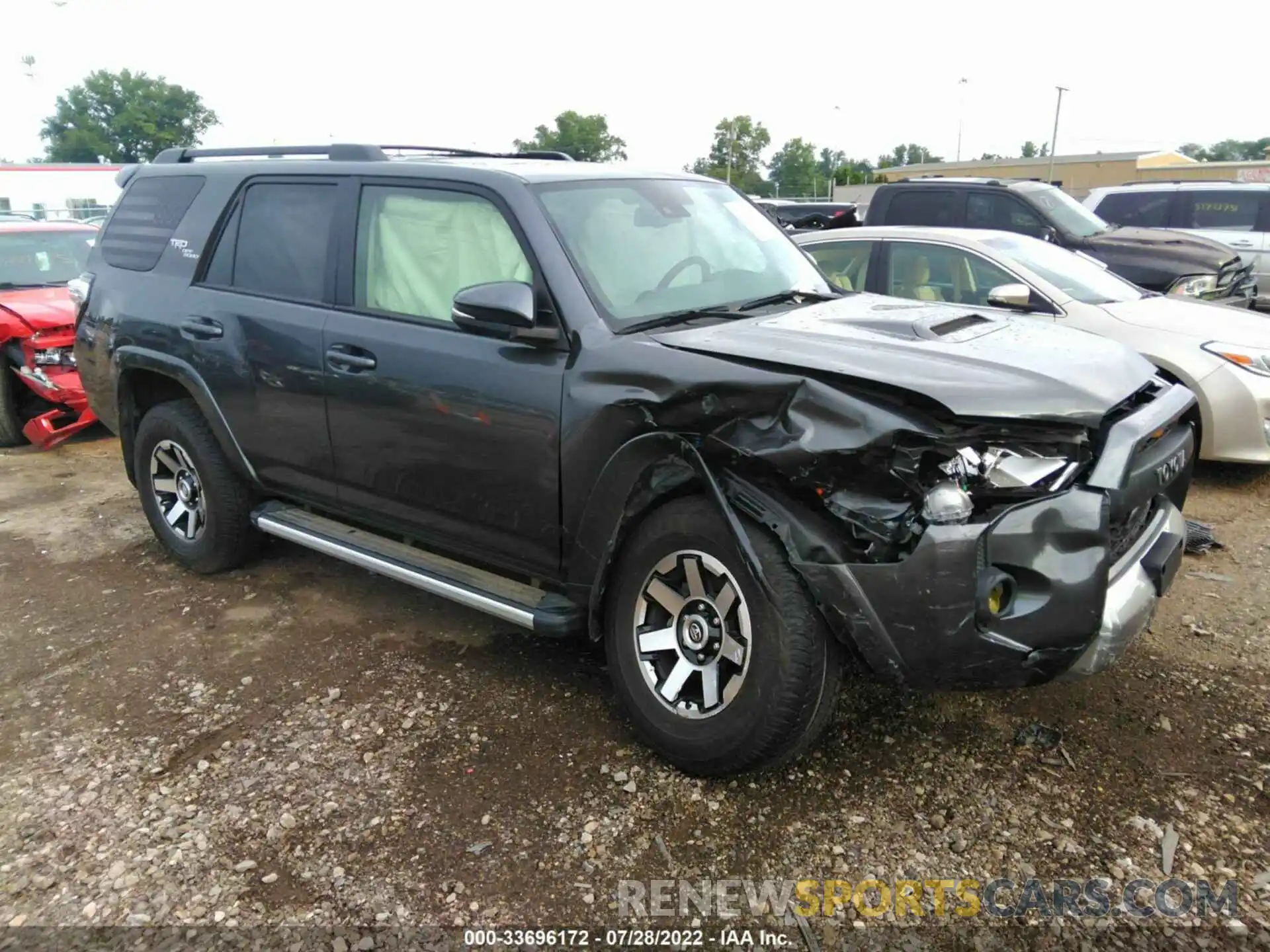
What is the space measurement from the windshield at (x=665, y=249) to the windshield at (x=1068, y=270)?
111 inches

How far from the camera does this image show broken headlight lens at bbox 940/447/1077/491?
8.47ft

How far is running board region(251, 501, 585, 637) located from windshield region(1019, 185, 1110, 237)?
7780 mm

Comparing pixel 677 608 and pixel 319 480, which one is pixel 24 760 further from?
pixel 677 608

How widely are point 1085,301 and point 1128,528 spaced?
145 inches

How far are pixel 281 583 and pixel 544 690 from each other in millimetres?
1827

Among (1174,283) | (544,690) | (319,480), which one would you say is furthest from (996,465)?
(1174,283)

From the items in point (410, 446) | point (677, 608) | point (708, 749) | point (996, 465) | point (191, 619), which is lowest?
point (191, 619)

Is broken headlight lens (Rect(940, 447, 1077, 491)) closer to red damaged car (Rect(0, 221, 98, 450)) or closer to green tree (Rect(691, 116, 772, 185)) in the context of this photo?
red damaged car (Rect(0, 221, 98, 450))

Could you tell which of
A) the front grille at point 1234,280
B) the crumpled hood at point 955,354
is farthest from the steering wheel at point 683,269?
the front grille at point 1234,280

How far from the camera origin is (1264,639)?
3.82 metres

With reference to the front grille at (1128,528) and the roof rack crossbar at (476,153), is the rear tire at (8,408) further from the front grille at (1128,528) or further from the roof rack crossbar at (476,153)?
the front grille at (1128,528)

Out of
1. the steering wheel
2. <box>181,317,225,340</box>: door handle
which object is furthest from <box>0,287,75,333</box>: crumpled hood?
the steering wheel

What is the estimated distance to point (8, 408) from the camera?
755cm

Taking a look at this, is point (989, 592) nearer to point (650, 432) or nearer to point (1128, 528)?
point (1128, 528)
